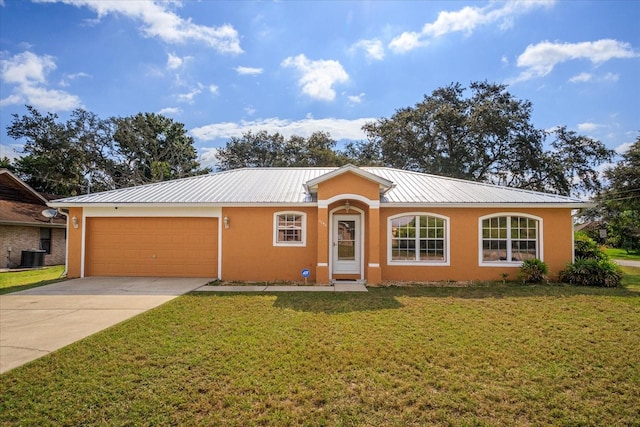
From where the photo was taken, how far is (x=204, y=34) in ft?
41.5

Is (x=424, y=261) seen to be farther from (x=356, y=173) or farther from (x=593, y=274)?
(x=593, y=274)

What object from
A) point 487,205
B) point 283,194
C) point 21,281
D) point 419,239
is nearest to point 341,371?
point 419,239

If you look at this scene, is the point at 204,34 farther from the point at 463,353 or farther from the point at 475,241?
the point at 463,353

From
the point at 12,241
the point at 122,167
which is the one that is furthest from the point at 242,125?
the point at 12,241

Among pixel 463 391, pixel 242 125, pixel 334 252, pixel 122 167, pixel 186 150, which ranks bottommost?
pixel 463 391

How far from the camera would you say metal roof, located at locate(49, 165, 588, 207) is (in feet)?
36.9

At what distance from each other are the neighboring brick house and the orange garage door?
24.5ft

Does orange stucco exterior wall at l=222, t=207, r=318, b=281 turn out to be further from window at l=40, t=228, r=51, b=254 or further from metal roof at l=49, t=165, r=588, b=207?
window at l=40, t=228, r=51, b=254

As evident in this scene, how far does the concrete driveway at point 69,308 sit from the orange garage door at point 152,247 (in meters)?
0.55

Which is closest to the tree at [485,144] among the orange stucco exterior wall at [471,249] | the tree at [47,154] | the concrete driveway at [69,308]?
the orange stucco exterior wall at [471,249]

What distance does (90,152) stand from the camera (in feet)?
94.8

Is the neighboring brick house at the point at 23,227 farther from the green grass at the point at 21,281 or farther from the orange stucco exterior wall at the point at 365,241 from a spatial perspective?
the orange stucco exterior wall at the point at 365,241

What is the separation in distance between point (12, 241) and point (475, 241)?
21.3 meters

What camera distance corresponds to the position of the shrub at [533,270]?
1071 cm
